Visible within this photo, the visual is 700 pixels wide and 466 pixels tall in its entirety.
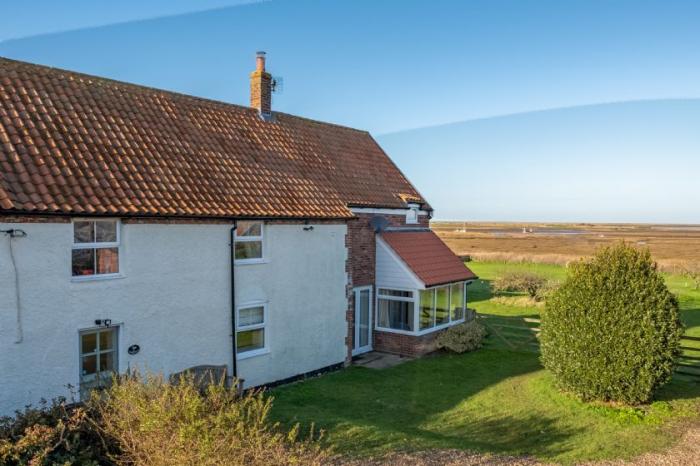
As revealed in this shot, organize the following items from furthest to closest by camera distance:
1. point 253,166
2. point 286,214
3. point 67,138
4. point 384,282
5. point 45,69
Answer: point 384,282
point 253,166
point 286,214
point 45,69
point 67,138

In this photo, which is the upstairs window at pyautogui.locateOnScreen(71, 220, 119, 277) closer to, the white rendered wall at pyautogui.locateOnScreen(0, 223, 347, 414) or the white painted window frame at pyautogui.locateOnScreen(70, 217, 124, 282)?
the white painted window frame at pyautogui.locateOnScreen(70, 217, 124, 282)

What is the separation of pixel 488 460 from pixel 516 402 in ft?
16.8

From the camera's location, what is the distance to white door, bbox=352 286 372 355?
18.9 metres

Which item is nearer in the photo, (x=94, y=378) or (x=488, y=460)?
(x=488, y=460)

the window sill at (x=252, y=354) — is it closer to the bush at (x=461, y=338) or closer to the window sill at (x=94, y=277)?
the window sill at (x=94, y=277)

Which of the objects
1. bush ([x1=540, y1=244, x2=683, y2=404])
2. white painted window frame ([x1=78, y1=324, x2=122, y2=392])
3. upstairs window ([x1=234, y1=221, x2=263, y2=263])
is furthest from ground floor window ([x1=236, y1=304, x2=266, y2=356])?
bush ([x1=540, y1=244, x2=683, y2=404])

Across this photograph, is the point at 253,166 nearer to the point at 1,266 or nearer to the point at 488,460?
the point at 1,266

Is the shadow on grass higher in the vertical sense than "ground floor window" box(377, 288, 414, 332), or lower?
lower

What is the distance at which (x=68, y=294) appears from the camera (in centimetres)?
1098

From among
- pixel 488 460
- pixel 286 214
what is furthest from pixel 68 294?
pixel 488 460

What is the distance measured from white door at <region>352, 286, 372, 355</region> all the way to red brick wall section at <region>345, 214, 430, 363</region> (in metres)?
0.27

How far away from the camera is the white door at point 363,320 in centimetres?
1894

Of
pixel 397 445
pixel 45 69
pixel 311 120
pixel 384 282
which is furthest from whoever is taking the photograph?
pixel 311 120

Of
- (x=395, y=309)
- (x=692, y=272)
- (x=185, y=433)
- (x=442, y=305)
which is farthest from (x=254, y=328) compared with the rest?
(x=692, y=272)
